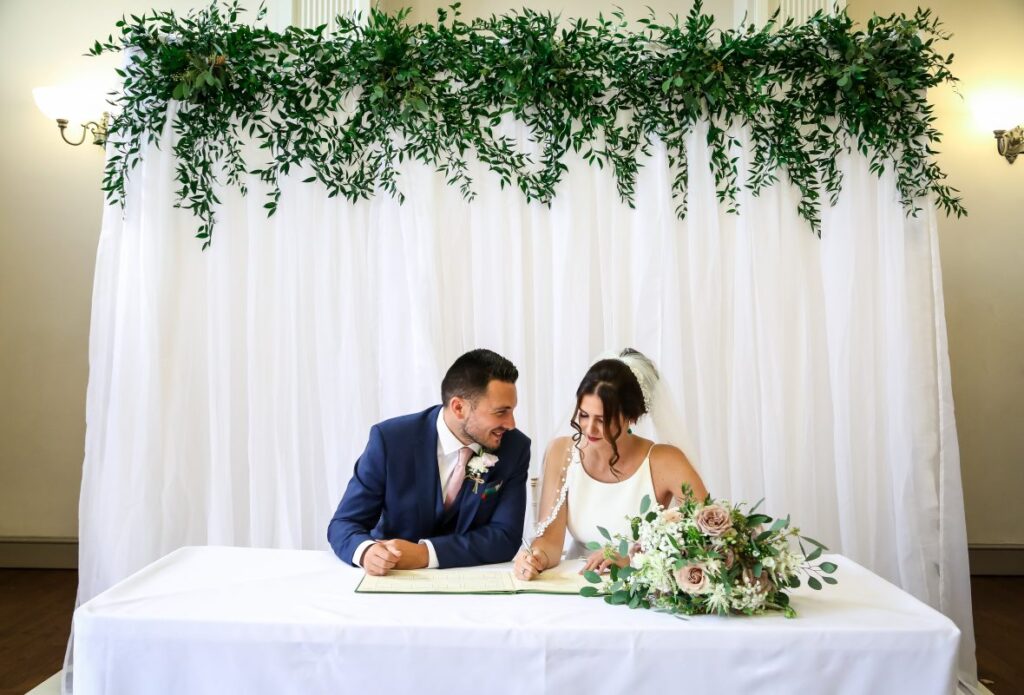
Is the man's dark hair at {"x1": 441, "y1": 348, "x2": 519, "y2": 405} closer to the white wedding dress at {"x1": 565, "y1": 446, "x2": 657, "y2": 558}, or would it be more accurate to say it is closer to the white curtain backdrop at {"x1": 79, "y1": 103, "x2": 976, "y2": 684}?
the white wedding dress at {"x1": 565, "y1": 446, "x2": 657, "y2": 558}

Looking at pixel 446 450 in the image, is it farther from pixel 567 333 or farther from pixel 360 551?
pixel 567 333

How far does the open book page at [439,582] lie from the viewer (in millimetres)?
2297

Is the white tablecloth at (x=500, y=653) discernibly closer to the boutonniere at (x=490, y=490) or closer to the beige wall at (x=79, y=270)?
the boutonniere at (x=490, y=490)

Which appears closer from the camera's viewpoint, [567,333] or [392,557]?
[392,557]

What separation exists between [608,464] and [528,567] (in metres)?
0.83

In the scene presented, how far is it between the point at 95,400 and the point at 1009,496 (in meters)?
5.47

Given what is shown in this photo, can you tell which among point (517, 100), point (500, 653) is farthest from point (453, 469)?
point (517, 100)

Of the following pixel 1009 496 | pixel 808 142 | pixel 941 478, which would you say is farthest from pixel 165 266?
pixel 1009 496

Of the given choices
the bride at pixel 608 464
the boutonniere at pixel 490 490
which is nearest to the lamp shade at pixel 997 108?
the bride at pixel 608 464

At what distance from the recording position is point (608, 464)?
3199mm

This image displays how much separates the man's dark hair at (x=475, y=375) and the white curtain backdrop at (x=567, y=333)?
1343mm

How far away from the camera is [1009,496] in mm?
5707

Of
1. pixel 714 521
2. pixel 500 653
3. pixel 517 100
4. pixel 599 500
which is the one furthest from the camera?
pixel 517 100

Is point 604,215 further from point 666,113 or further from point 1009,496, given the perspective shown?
point 1009,496
